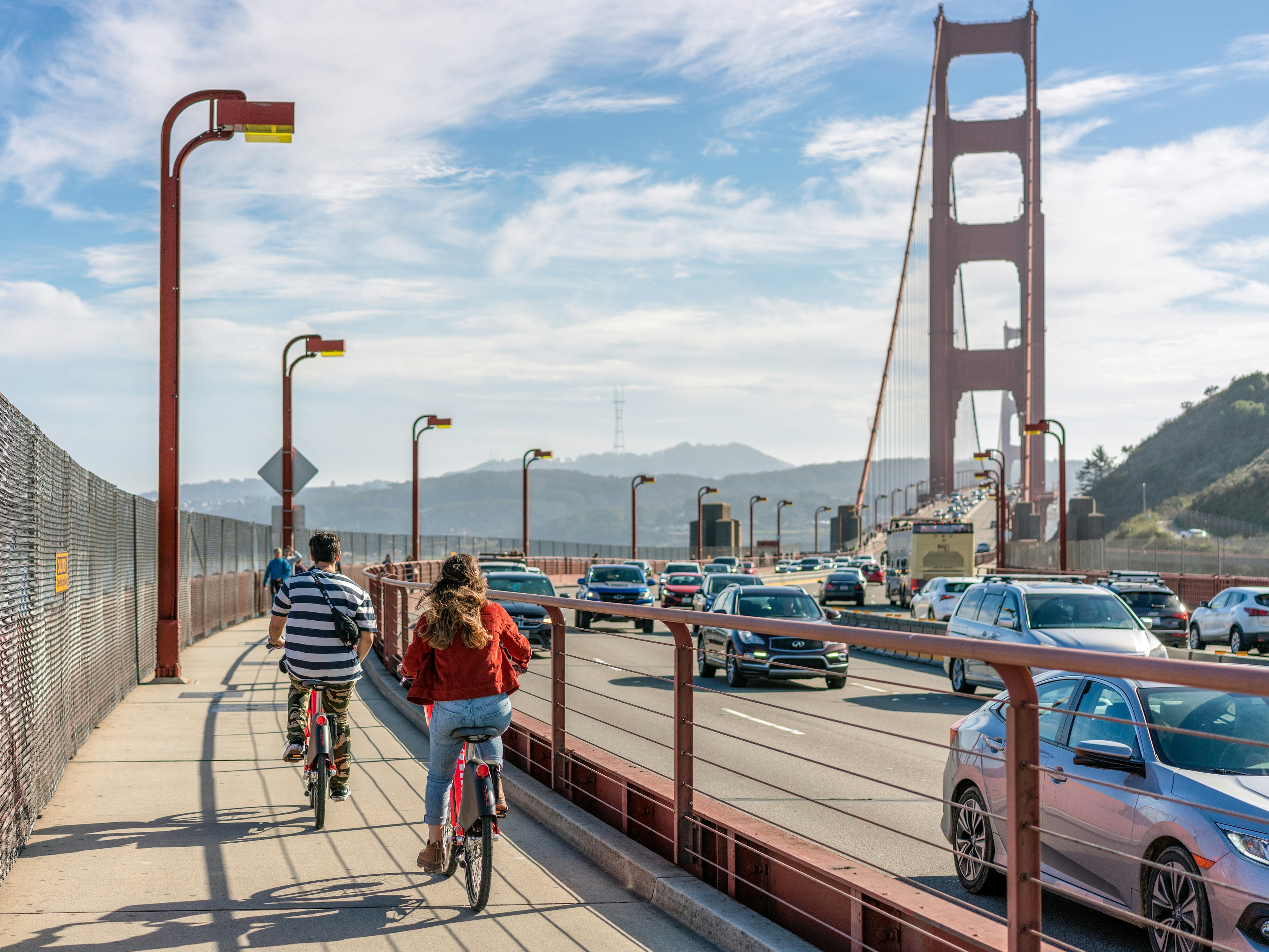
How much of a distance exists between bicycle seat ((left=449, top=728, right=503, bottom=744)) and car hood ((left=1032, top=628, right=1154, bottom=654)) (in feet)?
37.0

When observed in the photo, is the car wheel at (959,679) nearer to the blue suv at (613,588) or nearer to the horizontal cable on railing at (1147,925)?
the horizontal cable on railing at (1147,925)

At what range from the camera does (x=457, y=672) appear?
6457 millimetres

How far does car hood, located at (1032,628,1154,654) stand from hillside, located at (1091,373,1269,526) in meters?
105

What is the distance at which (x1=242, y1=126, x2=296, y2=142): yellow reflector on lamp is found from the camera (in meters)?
16.0

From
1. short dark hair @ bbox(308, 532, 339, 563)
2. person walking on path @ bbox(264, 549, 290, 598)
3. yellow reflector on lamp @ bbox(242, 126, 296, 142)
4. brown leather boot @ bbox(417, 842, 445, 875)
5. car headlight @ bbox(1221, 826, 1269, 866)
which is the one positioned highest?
yellow reflector on lamp @ bbox(242, 126, 296, 142)

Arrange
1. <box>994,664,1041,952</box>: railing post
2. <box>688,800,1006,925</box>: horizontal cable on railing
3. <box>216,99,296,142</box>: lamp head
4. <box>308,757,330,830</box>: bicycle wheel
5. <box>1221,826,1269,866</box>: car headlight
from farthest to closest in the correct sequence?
1. <box>216,99,296,142</box>: lamp head
2. <box>308,757,330,830</box>: bicycle wheel
3. <box>1221,826,1269,866</box>: car headlight
4. <box>688,800,1006,925</box>: horizontal cable on railing
5. <box>994,664,1041,952</box>: railing post

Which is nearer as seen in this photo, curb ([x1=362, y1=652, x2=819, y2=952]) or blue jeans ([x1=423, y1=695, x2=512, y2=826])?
curb ([x1=362, y1=652, x2=819, y2=952])

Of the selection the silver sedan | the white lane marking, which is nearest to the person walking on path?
the white lane marking

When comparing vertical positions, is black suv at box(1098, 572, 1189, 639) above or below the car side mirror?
below

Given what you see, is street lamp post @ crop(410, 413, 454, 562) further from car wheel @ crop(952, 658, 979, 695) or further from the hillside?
the hillside

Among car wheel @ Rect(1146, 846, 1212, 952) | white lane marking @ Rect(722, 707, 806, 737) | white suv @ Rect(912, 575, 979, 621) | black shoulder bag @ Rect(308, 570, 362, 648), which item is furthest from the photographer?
white suv @ Rect(912, 575, 979, 621)

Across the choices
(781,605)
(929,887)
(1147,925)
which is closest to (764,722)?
(781,605)

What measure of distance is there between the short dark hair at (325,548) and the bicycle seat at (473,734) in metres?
2.14

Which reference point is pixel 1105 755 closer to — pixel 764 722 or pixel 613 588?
pixel 764 722
